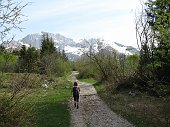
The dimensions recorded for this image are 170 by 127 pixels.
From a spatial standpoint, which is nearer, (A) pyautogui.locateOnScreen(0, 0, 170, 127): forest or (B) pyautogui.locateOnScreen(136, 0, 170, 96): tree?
(A) pyautogui.locateOnScreen(0, 0, 170, 127): forest

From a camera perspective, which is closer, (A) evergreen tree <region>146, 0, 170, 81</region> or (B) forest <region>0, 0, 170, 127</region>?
(B) forest <region>0, 0, 170, 127</region>

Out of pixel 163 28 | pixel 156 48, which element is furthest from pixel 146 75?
pixel 163 28

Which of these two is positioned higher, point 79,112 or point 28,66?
point 28,66

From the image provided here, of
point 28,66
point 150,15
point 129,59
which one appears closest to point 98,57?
point 129,59

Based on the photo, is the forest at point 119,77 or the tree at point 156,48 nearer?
the forest at point 119,77

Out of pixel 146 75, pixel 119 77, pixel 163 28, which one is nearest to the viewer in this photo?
pixel 163 28

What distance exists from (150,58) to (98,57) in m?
25.3

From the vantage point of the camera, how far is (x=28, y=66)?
11.0m

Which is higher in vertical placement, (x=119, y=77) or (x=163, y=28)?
(x=163, y=28)

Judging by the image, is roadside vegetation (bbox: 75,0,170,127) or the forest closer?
the forest

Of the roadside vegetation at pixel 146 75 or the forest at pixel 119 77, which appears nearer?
the forest at pixel 119 77

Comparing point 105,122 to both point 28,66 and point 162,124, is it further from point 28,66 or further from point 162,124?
point 28,66

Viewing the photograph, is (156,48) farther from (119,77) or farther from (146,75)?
(119,77)

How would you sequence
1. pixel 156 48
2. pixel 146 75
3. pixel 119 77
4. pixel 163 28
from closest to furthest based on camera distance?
pixel 163 28, pixel 156 48, pixel 146 75, pixel 119 77
